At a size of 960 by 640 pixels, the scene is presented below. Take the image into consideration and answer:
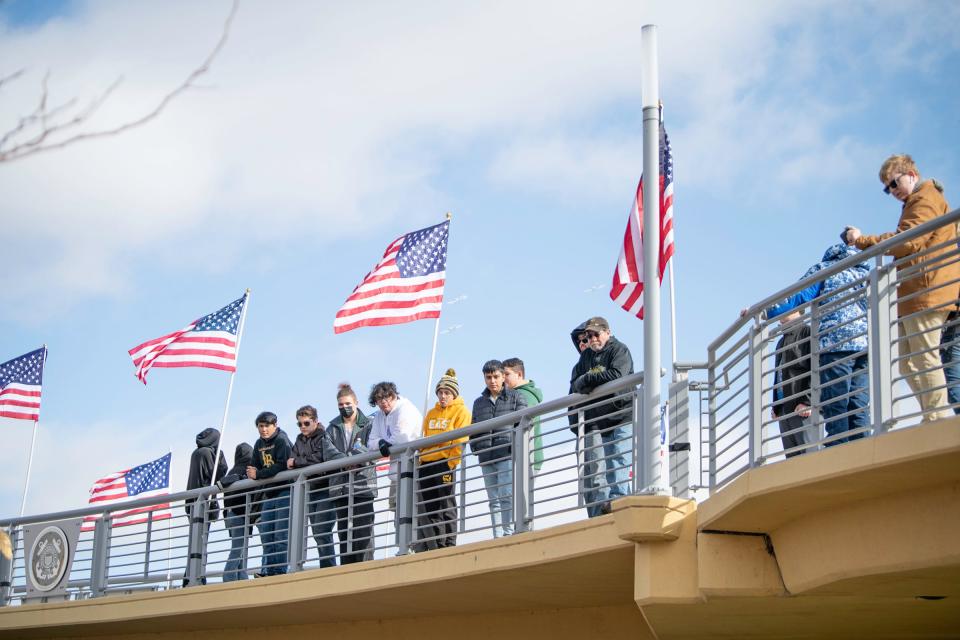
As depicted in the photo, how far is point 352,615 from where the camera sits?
15492mm

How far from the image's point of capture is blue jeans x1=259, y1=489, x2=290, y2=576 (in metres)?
15.0

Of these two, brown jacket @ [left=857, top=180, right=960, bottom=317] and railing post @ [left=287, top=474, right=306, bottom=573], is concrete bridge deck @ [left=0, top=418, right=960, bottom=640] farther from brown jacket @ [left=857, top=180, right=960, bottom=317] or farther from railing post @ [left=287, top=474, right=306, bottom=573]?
brown jacket @ [left=857, top=180, right=960, bottom=317]

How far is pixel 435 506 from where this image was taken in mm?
13258

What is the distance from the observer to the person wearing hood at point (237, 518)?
15.4 m

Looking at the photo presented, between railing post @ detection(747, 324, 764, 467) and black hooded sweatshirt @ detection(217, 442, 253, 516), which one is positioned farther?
black hooded sweatshirt @ detection(217, 442, 253, 516)

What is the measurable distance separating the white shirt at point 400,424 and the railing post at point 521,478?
6.96 feet

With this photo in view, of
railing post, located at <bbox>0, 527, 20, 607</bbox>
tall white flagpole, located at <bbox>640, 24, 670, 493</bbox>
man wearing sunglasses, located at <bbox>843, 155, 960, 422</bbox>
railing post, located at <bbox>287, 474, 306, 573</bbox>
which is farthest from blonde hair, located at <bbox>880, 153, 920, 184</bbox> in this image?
railing post, located at <bbox>0, 527, 20, 607</bbox>

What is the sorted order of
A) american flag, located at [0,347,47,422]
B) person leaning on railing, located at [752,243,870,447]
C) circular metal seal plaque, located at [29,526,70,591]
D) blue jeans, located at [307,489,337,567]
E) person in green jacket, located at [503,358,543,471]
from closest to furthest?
person leaning on railing, located at [752,243,870,447] → person in green jacket, located at [503,358,543,471] → blue jeans, located at [307,489,337,567] → circular metal seal plaque, located at [29,526,70,591] → american flag, located at [0,347,47,422]

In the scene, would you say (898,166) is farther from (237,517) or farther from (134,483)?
(134,483)

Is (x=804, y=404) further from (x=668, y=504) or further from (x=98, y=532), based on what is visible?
(x=98, y=532)

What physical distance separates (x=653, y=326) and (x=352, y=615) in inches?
272

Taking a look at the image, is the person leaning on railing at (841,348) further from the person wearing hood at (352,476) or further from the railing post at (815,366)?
the person wearing hood at (352,476)

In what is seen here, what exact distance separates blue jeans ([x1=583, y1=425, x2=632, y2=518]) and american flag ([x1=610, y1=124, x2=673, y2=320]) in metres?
1.07

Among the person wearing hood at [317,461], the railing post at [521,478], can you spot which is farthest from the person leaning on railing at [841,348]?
the person wearing hood at [317,461]
